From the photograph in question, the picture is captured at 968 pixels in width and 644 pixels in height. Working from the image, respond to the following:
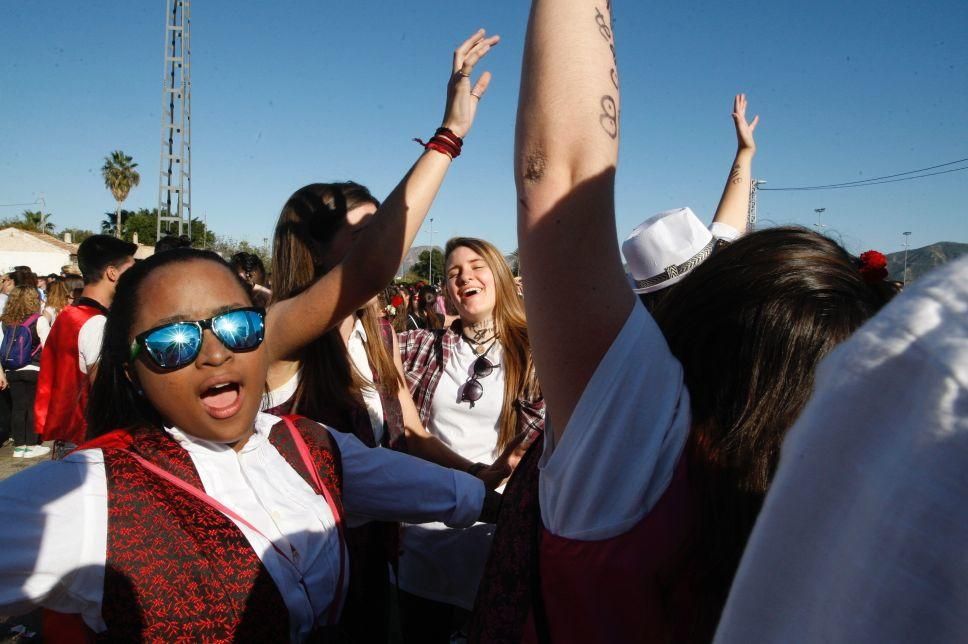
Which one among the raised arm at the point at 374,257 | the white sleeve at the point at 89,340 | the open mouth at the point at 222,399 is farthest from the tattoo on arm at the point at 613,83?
the white sleeve at the point at 89,340

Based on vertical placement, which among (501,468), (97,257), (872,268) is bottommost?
(501,468)

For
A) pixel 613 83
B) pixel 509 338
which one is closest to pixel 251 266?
pixel 509 338

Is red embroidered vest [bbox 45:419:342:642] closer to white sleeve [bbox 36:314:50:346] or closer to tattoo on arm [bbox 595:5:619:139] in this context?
tattoo on arm [bbox 595:5:619:139]

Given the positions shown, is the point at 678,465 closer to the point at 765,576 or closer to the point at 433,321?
the point at 765,576

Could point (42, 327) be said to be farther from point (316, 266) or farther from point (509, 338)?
point (316, 266)

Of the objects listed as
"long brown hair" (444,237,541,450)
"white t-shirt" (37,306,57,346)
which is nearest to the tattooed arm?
"long brown hair" (444,237,541,450)

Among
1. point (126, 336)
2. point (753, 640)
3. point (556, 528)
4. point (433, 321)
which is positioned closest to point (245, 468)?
point (126, 336)

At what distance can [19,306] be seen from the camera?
25.9 feet

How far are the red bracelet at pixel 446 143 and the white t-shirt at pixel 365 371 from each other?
3.14 ft

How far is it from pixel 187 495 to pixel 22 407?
845 cm

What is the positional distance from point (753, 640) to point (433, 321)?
37.7 feet

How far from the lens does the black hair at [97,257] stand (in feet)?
14.2

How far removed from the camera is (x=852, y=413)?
0.41m

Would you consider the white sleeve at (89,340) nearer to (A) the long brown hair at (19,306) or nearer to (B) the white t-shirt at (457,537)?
(B) the white t-shirt at (457,537)
